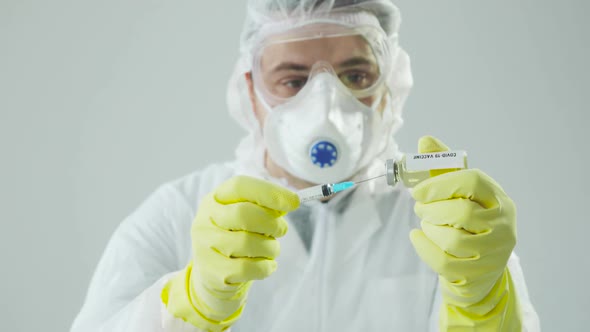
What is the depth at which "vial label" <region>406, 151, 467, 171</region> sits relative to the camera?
1.24m

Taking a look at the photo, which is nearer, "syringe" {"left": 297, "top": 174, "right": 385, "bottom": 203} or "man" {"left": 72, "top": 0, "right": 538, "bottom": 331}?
"syringe" {"left": 297, "top": 174, "right": 385, "bottom": 203}

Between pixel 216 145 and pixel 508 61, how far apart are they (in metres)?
1.11

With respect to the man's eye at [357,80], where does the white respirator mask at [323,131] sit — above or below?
below

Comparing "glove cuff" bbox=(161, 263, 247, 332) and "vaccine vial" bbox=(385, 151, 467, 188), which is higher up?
"vaccine vial" bbox=(385, 151, 467, 188)

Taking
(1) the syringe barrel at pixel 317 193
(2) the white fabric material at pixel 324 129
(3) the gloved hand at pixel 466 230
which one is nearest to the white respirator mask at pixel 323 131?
(2) the white fabric material at pixel 324 129

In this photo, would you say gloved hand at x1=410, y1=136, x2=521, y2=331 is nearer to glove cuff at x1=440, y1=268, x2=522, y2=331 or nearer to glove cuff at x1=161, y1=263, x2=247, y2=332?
glove cuff at x1=440, y1=268, x2=522, y2=331

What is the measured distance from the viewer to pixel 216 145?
2.43 meters

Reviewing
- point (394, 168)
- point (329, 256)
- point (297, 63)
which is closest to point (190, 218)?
point (329, 256)

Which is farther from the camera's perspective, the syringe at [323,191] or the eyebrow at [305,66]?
the eyebrow at [305,66]

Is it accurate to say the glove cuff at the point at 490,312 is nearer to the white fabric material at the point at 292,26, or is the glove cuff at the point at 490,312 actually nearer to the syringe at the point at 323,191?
the syringe at the point at 323,191

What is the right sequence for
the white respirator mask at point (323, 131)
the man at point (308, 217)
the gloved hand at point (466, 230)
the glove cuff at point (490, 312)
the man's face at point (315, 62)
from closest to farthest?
the gloved hand at point (466, 230)
the glove cuff at point (490, 312)
the man at point (308, 217)
the white respirator mask at point (323, 131)
the man's face at point (315, 62)

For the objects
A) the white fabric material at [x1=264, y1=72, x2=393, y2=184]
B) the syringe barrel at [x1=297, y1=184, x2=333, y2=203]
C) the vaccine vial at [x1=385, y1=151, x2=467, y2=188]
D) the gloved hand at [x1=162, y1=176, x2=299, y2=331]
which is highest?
the white fabric material at [x1=264, y1=72, x2=393, y2=184]

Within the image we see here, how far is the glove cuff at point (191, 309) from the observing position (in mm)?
1361

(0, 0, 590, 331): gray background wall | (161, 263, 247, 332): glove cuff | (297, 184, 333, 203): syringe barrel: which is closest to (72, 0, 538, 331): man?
(161, 263, 247, 332): glove cuff
